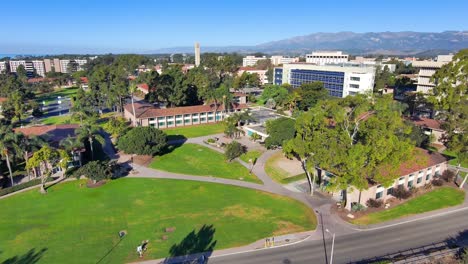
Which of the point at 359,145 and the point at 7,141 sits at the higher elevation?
the point at 359,145

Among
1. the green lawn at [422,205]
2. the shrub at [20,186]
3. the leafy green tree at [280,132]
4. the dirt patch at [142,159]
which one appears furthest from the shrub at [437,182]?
the shrub at [20,186]

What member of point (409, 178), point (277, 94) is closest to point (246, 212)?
point (409, 178)

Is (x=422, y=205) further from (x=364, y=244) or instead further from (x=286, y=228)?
(x=286, y=228)

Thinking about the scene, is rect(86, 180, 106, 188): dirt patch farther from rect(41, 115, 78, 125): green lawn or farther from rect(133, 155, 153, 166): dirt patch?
rect(41, 115, 78, 125): green lawn

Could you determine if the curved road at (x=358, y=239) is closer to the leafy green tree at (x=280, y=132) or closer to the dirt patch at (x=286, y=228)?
the dirt patch at (x=286, y=228)

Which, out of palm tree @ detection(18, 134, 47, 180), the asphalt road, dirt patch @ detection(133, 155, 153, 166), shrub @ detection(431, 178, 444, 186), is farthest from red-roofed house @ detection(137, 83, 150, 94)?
the asphalt road

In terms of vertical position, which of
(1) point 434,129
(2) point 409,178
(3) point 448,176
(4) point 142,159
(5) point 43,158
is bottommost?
(4) point 142,159
